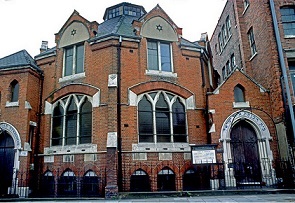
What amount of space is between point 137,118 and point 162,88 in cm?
233

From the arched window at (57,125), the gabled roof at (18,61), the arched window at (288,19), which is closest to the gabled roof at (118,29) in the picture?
the gabled roof at (18,61)

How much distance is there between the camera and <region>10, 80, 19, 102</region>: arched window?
16.4m

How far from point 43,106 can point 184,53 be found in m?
9.39

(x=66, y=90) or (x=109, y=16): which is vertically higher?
(x=109, y=16)

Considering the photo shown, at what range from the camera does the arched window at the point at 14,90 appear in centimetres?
1639

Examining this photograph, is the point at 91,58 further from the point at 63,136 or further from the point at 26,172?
the point at 26,172

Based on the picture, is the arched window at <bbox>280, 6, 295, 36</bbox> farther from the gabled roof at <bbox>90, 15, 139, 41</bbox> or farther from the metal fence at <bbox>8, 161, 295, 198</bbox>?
the gabled roof at <bbox>90, 15, 139, 41</bbox>

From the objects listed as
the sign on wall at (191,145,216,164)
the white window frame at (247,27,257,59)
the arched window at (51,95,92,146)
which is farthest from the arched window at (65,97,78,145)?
the white window frame at (247,27,257,59)

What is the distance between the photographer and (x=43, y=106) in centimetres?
1653

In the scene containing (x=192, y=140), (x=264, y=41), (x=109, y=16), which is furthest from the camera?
(x=109, y=16)

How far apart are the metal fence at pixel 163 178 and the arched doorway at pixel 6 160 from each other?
686 mm

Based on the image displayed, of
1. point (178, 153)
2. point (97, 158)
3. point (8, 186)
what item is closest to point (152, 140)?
point (178, 153)

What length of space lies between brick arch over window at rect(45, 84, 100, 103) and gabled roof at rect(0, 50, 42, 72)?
85.4 inches

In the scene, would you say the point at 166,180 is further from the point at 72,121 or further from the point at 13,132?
the point at 13,132
